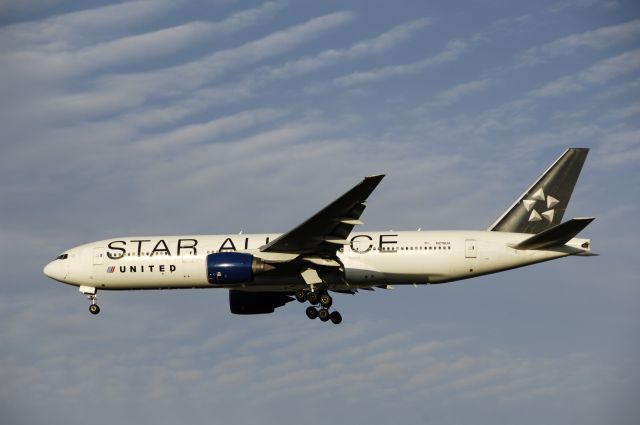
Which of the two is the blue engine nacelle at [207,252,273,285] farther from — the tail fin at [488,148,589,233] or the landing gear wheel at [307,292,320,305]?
the tail fin at [488,148,589,233]

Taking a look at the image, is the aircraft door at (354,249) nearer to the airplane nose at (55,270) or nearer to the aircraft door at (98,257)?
the aircraft door at (98,257)

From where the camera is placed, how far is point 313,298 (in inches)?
1997

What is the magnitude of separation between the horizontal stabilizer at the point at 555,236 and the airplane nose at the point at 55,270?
22.0 m

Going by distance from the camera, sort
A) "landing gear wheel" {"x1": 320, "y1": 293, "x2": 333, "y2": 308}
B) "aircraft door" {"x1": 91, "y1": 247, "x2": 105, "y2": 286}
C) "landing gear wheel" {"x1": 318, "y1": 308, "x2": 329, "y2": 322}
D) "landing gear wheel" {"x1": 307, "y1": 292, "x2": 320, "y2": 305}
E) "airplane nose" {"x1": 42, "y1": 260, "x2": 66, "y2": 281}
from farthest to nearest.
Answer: "airplane nose" {"x1": 42, "y1": 260, "x2": 66, "y2": 281} → "aircraft door" {"x1": 91, "y1": 247, "x2": 105, "y2": 286} → "landing gear wheel" {"x1": 318, "y1": 308, "x2": 329, "y2": 322} → "landing gear wheel" {"x1": 320, "y1": 293, "x2": 333, "y2": 308} → "landing gear wheel" {"x1": 307, "y1": 292, "x2": 320, "y2": 305}

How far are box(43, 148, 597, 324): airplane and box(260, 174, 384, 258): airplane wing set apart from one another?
4cm

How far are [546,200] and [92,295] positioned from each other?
22442mm

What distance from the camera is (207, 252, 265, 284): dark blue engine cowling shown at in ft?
161

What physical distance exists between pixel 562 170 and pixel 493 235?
5.51 metres

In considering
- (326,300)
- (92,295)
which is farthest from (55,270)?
(326,300)

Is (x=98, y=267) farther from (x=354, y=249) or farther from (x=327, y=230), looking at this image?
(x=354, y=249)

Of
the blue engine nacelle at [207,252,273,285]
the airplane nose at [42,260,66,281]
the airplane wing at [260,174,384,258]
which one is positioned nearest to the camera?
the airplane wing at [260,174,384,258]

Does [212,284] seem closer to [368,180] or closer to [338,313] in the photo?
[338,313]

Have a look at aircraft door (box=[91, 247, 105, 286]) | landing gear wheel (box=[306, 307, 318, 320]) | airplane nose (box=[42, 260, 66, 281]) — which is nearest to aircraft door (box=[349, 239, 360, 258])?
landing gear wheel (box=[306, 307, 318, 320])

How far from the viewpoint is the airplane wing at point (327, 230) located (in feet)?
152
